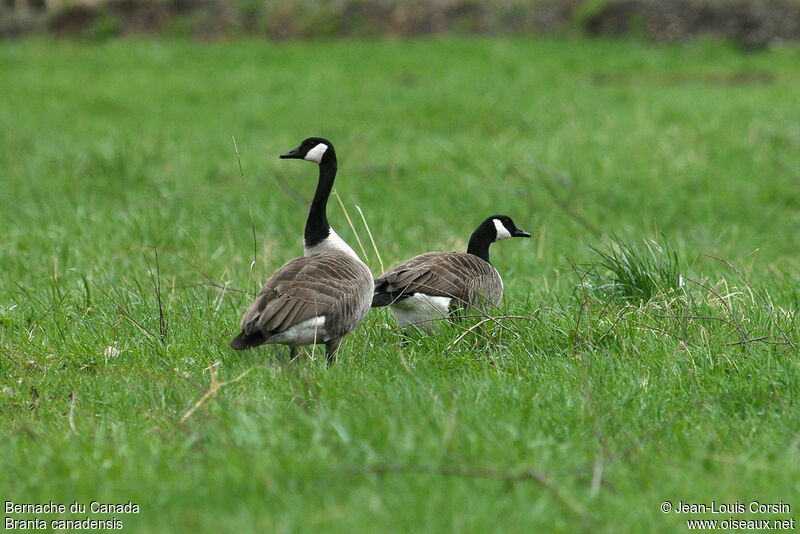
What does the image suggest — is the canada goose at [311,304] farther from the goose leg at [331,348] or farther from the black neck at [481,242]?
the black neck at [481,242]

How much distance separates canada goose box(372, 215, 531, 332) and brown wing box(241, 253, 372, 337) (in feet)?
0.93

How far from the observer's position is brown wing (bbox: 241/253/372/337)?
4.52 m

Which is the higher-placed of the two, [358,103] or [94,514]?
[94,514]

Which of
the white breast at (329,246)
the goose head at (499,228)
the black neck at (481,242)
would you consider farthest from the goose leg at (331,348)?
the goose head at (499,228)

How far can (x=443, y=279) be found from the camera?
5418mm

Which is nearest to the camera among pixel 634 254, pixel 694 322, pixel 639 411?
pixel 639 411

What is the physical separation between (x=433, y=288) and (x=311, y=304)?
96 cm

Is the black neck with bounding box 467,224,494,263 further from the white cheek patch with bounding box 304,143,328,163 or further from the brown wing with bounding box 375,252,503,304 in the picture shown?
the white cheek patch with bounding box 304,143,328,163

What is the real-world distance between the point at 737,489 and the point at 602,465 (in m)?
0.50

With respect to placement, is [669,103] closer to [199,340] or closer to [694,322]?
[694,322]

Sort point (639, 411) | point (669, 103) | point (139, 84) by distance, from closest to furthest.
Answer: point (639, 411) < point (669, 103) < point (139, 84)

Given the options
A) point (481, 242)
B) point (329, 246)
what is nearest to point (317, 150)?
point (329, 246)

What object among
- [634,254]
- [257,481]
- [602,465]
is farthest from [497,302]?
[257,481]

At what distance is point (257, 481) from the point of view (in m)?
3.22
